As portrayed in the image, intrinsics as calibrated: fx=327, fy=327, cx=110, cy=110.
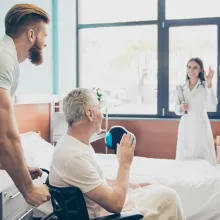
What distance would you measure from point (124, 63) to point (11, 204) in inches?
127

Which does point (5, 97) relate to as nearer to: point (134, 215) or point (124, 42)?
point (134, 215)

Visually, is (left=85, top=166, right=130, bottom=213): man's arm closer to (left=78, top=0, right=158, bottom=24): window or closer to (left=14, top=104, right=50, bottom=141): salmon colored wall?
(left=14, top=104, right=50, bottom=141): salmon colored wall

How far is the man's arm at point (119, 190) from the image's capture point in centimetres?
147

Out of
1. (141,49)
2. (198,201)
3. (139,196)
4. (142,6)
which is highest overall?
(142,6)

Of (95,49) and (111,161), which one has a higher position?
(95,49)

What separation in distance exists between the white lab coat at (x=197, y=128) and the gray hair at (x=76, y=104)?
215 cm

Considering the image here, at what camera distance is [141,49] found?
4.68 metres

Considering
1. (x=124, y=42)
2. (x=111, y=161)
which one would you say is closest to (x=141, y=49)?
(x=124, y=42)

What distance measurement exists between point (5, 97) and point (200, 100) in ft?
9.00

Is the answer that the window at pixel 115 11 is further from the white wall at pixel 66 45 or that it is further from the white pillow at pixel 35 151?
the white pillow at pixel 35 151

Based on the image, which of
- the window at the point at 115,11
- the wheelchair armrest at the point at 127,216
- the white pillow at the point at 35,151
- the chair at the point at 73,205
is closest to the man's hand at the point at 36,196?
the chair at the point at 73,205

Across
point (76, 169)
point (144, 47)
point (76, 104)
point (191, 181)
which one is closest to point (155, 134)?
point (144, 47)

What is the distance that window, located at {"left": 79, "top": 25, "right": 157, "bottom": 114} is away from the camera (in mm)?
4656

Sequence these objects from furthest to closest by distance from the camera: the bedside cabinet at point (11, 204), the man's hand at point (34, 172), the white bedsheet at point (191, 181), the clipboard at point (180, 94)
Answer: the clipboard at point (180, 94) < the white bedsheet at point (191, 181) < the bedside cabinet at point (11, 204) < the man's hand at point (34, 172)
